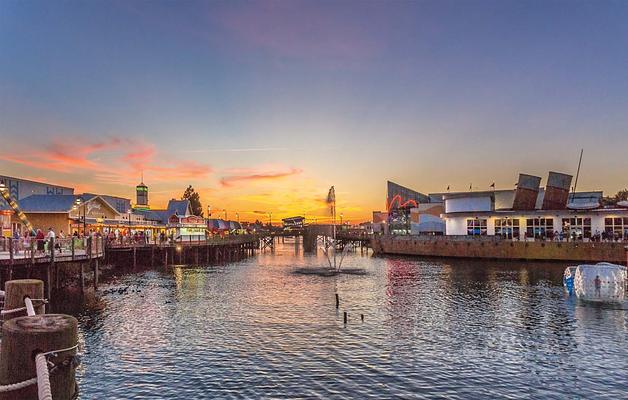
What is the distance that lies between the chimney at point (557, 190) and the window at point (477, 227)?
36.9 ft

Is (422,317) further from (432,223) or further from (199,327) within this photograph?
(432,223)

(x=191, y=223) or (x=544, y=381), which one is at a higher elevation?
(x=191, y=223)

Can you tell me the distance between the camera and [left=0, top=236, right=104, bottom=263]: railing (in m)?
33.7

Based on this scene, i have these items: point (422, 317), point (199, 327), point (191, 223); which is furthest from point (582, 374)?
point (191, 223)

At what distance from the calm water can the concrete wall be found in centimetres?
3392

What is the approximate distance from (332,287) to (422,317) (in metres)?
16.9

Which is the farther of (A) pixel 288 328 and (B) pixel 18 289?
(A) pixel 288 328

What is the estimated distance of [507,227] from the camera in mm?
88438

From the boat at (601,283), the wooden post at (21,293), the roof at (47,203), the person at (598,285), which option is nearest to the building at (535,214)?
the boat at (601,283)

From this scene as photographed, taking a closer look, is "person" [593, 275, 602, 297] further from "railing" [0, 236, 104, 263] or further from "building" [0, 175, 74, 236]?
"building" [0, 175, 74, 236]

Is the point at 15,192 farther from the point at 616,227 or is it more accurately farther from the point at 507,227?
the point at 616,227

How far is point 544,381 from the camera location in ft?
60.0

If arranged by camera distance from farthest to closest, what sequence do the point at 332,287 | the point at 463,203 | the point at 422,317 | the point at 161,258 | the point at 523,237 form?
1. the point at 463,203
2. the point at 523,237
3. the point at 161,258
4. the point at 332,287
5. the point at 422,317

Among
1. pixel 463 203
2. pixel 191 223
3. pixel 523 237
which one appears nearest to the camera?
pixel 523 237
